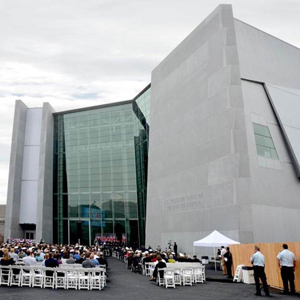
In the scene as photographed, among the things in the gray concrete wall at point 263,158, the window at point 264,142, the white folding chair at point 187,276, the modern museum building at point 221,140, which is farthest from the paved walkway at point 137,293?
the window at point 264,142

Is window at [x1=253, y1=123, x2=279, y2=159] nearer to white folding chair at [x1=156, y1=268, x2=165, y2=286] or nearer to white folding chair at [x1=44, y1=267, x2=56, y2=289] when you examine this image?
white folding chair at [x1=156, y1=268, x2=165, y2=286]

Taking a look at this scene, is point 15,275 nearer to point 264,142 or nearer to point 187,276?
point 187,276

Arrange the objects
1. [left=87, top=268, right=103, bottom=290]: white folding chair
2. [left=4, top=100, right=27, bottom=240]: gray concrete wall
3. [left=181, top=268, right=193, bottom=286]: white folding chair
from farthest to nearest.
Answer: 1. [left=4, top=100, right=27, bottom=240]: gray concrete wall
2. [left=181, top=268, right=193, bottom=286]: white folding chair
3. [left=87, top=268, right=103, bottom=290]: white folding chair

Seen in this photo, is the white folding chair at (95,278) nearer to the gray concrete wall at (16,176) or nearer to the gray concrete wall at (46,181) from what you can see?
the gray concrete wall at (46,181)

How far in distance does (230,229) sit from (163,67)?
1938 cm

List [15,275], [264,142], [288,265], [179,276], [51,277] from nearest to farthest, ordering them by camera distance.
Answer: [288,265] → [51,277] → [15,275] → [179,276] → [264,142]

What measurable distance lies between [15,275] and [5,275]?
33.9 inches

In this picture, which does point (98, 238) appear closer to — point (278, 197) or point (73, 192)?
point (73, 192)

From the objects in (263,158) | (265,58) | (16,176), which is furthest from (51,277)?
(16,176)

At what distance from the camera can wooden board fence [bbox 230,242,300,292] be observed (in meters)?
13.4

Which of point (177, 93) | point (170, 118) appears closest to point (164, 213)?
point (170, 118)

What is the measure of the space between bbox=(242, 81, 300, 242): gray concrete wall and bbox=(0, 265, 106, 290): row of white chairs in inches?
517

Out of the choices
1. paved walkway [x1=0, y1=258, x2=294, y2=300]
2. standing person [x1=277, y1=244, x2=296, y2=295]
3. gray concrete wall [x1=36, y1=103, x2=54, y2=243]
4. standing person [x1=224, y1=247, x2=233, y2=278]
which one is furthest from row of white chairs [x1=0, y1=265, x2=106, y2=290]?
gray concrete wall [x1=36, y1=103, x2=54, y2=243]

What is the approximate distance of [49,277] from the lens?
15867 millimetres
